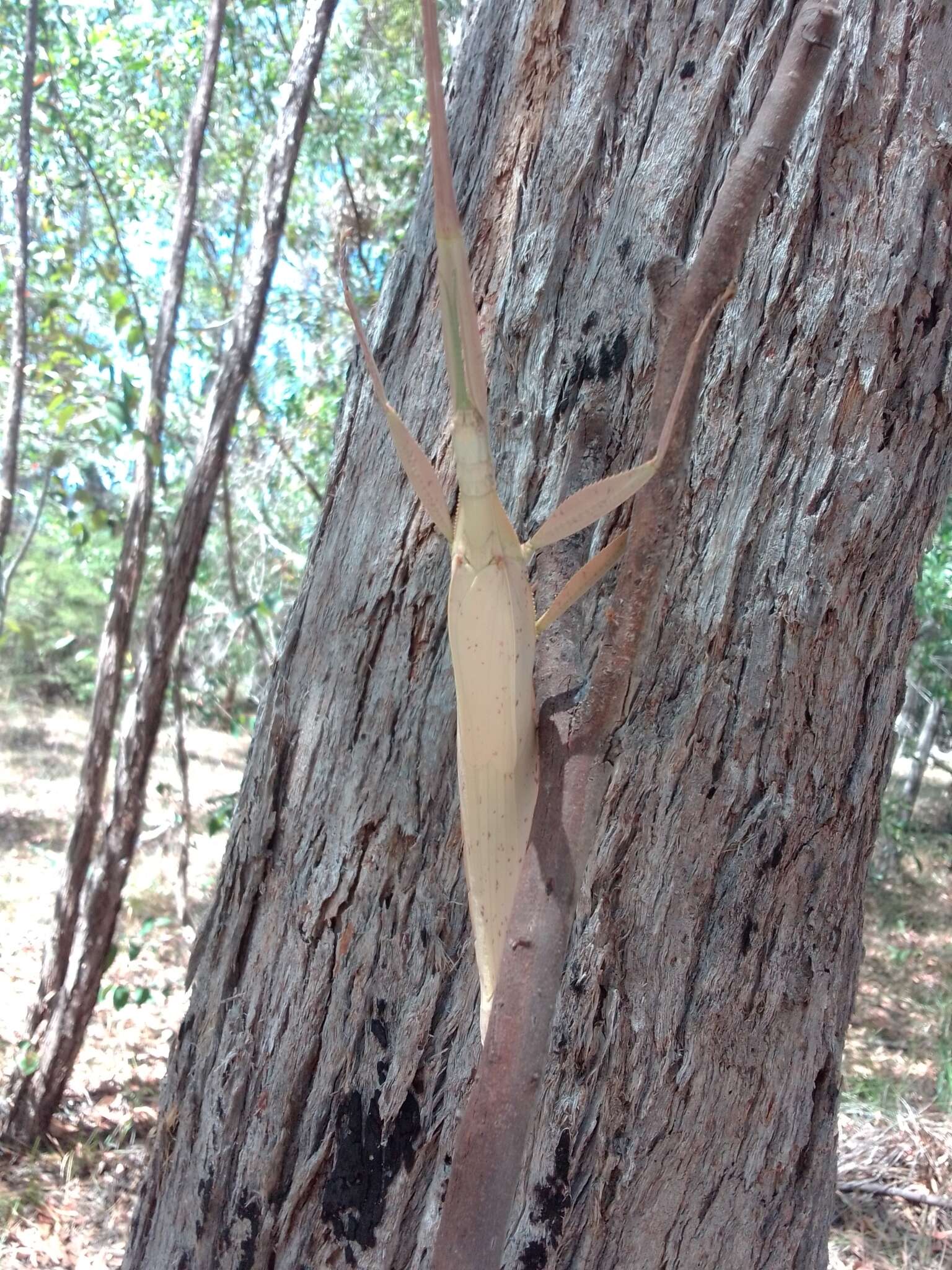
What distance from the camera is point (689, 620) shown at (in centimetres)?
104

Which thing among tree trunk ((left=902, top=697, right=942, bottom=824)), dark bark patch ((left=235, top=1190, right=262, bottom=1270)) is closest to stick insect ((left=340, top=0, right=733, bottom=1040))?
dark bark patch ((left=235, top=1190, right=262, bottom=1270))

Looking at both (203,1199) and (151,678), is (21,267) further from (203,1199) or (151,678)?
(203,1199)

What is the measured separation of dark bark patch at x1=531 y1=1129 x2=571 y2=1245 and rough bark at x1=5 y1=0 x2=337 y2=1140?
2259 mm

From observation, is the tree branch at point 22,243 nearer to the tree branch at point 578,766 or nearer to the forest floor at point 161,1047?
the forest floor at point 161,1047

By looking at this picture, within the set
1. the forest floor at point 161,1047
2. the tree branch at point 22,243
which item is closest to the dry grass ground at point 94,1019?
the forest floor at point 161,1047

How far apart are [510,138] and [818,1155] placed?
1.39 m

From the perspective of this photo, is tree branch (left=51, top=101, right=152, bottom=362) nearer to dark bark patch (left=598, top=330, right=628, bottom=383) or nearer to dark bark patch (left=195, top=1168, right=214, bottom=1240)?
dark bark patch (left=598, top=330, right=628, bottom=383)

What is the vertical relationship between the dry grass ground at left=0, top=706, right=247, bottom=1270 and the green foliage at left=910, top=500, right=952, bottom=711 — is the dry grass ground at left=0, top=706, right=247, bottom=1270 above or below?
below

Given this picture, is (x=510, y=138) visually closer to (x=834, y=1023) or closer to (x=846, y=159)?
(x=846, y=159)

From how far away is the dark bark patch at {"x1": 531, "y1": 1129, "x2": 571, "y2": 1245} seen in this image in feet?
3.36

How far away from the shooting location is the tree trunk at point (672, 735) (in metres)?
1.04

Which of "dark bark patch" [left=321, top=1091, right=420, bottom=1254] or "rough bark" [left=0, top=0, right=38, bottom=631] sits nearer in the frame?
"dark bark patch" [left=321, top=1091, right=420, bottom=1254]

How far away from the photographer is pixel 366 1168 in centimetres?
108

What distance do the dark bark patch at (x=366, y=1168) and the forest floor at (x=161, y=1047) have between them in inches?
74.6
